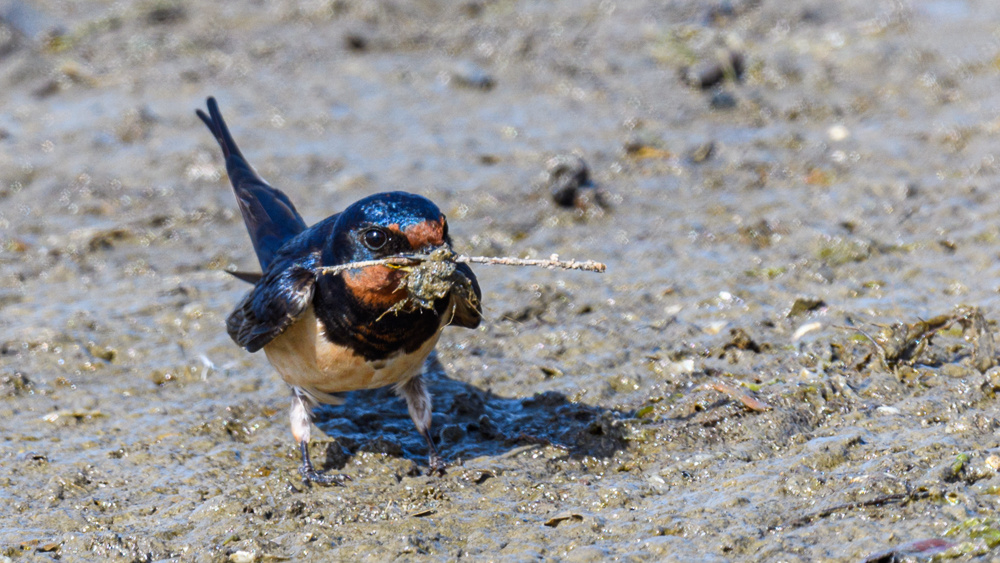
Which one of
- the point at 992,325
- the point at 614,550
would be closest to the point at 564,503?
the point at 614,550

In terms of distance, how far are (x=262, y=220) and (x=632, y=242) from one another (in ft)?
7.18

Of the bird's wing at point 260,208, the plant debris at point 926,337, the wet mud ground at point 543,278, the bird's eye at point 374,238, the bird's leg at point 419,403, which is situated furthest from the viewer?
the bird's wing at point 260,208

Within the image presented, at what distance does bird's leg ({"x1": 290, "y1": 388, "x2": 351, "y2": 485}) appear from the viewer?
3965 millimetres

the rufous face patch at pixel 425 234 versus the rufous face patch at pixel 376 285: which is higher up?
the rufous face patch at pixel 425 234

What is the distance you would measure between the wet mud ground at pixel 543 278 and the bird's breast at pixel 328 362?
313 mm

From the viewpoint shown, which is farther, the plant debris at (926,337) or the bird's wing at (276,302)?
→ the plant debris at (926,337)

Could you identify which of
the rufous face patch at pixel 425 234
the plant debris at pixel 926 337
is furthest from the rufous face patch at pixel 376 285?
the plant debris at pixel 926 337

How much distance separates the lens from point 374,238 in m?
3.66

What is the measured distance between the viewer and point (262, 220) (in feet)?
17.0

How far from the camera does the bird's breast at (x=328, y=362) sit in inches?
155

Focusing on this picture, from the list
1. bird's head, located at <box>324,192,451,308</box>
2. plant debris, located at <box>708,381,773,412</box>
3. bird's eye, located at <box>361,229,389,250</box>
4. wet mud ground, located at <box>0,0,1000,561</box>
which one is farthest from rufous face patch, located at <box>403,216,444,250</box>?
plant debris, located at <box>708,381,773,412</box>

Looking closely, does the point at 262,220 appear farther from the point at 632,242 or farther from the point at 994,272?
the point at 994,272

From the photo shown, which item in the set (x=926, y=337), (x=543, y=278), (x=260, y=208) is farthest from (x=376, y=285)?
(x=926, y=337)

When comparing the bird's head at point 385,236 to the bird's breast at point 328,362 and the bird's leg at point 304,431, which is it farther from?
the bird's leg at point 304,431
